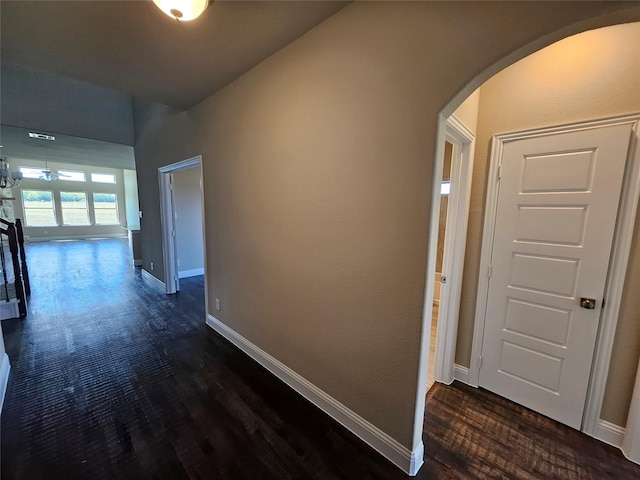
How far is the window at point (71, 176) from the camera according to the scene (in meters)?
9.88

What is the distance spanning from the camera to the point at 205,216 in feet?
9.64

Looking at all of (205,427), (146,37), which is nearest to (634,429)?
(205,427)

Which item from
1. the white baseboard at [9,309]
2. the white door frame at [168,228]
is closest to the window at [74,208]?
the white baseboard at [9,309]

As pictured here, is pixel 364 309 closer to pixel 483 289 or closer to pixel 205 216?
pixel 483 289

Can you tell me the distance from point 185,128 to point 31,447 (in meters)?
3.04

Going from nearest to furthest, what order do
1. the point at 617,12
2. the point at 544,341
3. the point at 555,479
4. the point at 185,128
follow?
the point at 617,12 → the point at 555,479 → the point at 544,341 → the point at 185,128

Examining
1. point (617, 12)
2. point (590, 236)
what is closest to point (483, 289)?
point (590, 236)

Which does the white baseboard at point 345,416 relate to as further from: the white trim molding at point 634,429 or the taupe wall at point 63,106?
the taupe wall at point 63,106

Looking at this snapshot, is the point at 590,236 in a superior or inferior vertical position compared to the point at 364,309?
superior

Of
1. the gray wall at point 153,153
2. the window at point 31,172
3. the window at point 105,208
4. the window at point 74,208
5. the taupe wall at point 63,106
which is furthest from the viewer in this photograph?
the window at point 105,208

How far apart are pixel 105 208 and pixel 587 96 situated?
14.7 m

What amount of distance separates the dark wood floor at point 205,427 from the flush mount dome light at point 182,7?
7.82 ft

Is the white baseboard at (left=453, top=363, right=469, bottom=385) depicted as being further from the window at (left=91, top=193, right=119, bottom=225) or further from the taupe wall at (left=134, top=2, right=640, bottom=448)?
the window at (left=91, top=193, right=119, bottom=225)

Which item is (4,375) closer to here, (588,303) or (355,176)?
(355,176)
